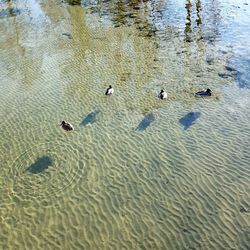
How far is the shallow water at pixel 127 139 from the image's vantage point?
11734 millimetres

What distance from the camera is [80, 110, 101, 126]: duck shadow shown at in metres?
17.4

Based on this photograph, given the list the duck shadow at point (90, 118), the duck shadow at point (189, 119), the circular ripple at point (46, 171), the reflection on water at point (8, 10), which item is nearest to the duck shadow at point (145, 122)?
the duck shadow at point (189, 119)

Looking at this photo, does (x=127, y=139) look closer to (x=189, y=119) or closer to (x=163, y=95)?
(x=189, y=119)

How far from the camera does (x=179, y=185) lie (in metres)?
13.2

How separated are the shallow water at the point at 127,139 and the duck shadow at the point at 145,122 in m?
0.10

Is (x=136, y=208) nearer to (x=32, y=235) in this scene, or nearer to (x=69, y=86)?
(x=32, y=235)

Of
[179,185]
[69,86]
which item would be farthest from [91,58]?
[179,185]

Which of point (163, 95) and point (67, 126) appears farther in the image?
point (163, 95)

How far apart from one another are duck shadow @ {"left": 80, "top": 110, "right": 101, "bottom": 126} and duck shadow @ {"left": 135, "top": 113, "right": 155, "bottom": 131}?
2.57 meters

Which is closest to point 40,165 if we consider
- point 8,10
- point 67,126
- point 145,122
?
point 67,126

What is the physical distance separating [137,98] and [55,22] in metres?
17.8

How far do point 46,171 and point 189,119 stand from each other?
776 cm

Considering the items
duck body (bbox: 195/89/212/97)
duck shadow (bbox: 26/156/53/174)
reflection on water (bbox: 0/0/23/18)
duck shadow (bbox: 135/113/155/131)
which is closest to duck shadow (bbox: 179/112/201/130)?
duck shadow (bbox: 135/113/155/131)

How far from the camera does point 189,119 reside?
1706 cm
